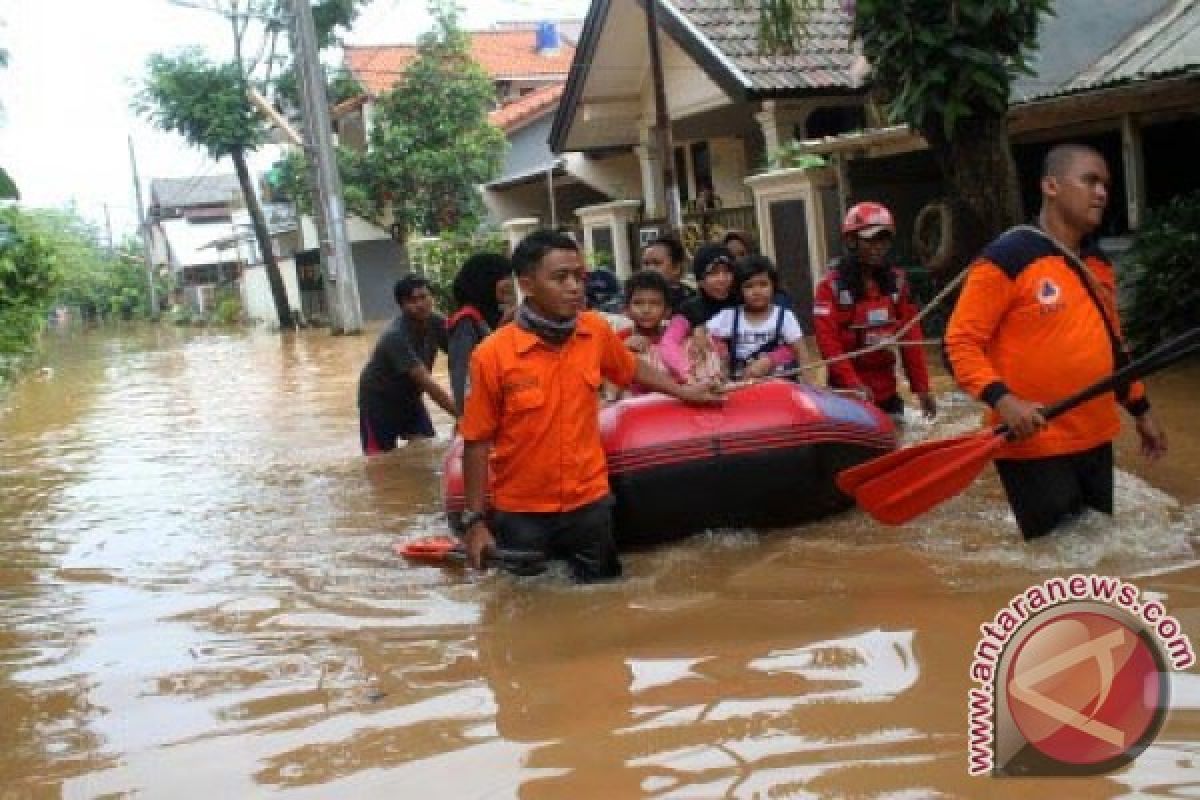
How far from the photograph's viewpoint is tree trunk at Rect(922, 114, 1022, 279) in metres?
7.71

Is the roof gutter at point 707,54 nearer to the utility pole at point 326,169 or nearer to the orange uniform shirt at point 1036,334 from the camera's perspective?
the utility pole at point 326,169

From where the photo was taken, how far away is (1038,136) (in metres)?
13.1

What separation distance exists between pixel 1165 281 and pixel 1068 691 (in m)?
7.42

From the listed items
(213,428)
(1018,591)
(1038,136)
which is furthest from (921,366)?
(213,428)

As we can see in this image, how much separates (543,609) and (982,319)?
196cm

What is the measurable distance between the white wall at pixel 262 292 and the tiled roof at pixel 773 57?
68.8ft

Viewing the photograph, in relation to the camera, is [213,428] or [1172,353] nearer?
[1172,353]

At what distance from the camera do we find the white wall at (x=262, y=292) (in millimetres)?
37250

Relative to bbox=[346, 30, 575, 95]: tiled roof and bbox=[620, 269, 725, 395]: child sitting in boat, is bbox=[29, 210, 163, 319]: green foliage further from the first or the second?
bbox=[620, 269, 725, 395]: child sitting in boat

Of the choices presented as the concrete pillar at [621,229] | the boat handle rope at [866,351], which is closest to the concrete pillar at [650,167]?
the concrete pillar at [621,229]

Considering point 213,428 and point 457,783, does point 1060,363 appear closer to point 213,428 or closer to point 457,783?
point 457,783

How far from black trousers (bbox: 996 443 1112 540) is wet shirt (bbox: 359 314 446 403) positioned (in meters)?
4.37

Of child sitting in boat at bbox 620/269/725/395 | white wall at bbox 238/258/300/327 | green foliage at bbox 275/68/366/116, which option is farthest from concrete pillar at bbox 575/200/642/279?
white wall at bbox 238/258/300/327

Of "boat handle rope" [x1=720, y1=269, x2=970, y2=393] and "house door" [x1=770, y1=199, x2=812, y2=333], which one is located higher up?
"house door" [x1=770, y1=199, x2=812, y2=333]
